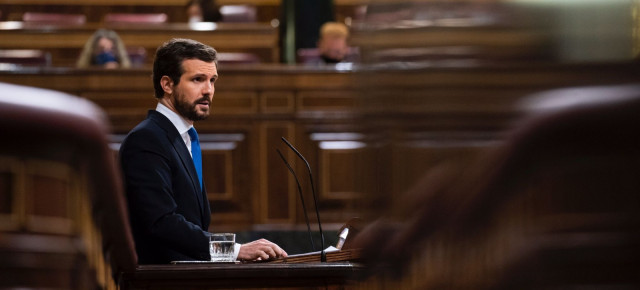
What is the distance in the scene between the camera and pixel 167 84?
8.46ft

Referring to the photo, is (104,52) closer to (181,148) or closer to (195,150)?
(195,150)

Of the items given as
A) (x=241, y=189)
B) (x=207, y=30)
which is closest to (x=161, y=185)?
(x=241, y=189)

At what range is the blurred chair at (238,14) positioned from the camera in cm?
667

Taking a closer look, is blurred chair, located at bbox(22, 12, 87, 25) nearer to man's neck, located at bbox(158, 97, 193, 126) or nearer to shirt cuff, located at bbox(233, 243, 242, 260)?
man's neck, located at bbox(158, 97, 193, 126)

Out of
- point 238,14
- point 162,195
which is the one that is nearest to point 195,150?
point 162,195

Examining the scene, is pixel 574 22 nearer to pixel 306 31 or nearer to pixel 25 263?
pixel 25 263

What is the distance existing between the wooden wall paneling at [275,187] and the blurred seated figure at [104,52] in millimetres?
1008

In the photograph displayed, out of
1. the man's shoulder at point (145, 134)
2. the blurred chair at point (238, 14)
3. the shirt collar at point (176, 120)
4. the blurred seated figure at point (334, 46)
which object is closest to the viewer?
the man's shoulder at point (145, 134)

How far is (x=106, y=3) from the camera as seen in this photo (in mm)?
7566

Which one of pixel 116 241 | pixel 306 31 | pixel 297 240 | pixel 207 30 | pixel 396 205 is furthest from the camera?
pixel 306 31

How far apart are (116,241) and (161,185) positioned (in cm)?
108

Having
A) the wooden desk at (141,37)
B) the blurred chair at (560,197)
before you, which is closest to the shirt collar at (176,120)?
the blurred chair at (560,197)

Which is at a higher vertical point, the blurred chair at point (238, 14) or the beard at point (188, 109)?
the blurred chair at point (238, 14)

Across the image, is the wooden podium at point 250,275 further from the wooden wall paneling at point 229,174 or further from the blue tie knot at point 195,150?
the wooden wall paneling at point 229,174
